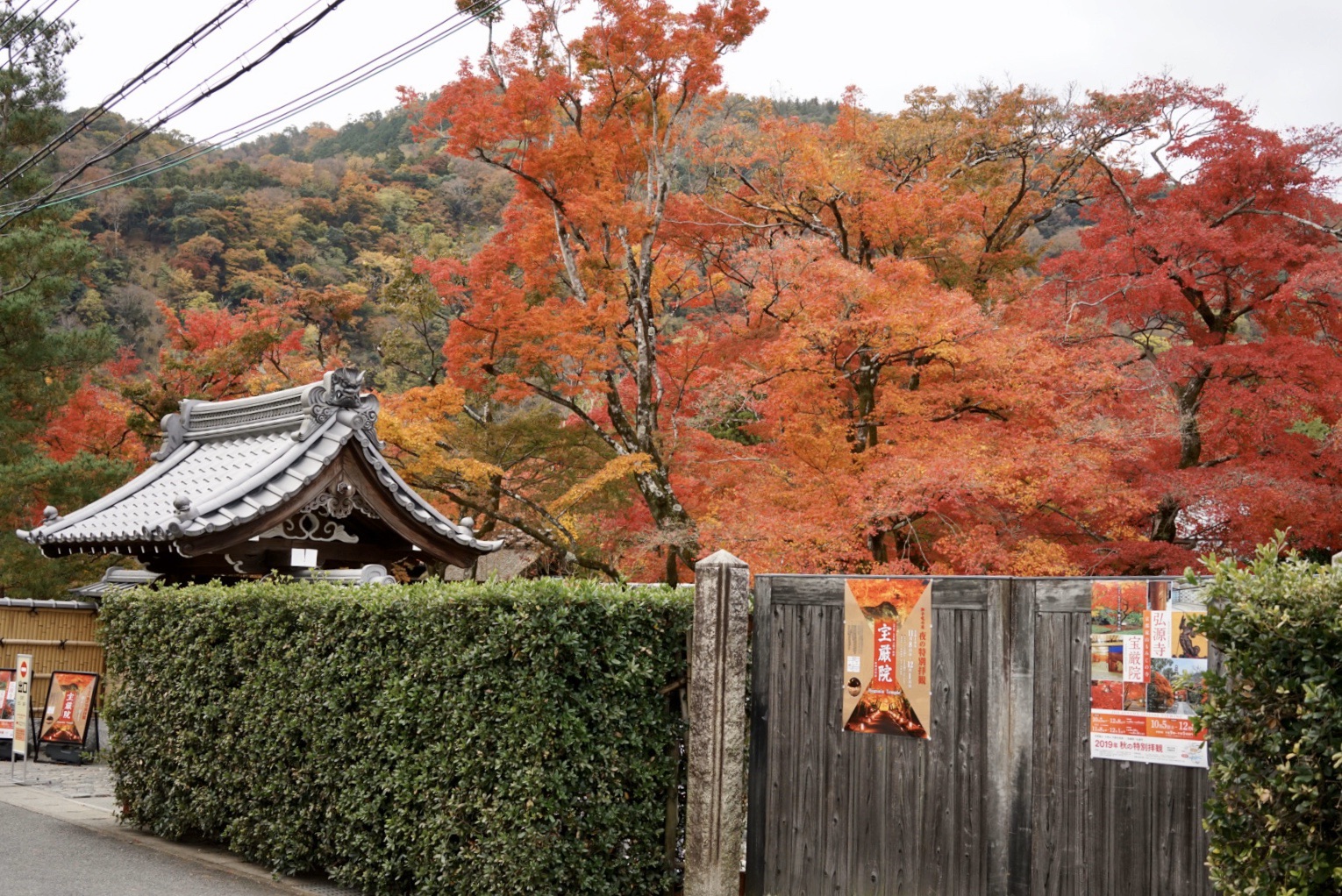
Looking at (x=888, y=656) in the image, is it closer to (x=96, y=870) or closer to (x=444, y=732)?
(x=444, y=732)

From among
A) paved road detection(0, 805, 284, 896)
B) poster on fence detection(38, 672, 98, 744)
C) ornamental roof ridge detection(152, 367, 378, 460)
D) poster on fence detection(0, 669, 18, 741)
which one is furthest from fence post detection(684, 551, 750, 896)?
poster on fence detection(38, 672, 98, 744)

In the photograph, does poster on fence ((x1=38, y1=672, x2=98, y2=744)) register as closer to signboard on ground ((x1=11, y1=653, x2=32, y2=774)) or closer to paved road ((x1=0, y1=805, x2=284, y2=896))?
signboard on ground ((x1=11, y1=653, x2=32, y2=774))

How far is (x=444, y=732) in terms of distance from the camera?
22.3 ft

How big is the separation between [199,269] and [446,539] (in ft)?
142

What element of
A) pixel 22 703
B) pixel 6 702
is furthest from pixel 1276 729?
pixel 6 702

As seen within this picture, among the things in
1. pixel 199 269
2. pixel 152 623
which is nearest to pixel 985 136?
pixel 152 623

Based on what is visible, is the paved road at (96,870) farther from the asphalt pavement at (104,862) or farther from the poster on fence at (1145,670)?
the poster on fence at (1145,670)

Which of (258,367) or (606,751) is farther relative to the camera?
(258,367)

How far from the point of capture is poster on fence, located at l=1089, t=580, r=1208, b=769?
5.04 metres

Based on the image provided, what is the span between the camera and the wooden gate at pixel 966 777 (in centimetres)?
521

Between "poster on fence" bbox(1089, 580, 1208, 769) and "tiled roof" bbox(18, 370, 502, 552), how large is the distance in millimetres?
8265

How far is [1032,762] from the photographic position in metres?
5.56

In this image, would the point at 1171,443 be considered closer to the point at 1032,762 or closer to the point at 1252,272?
the point at 1252,272

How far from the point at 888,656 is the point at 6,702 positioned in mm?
13040
